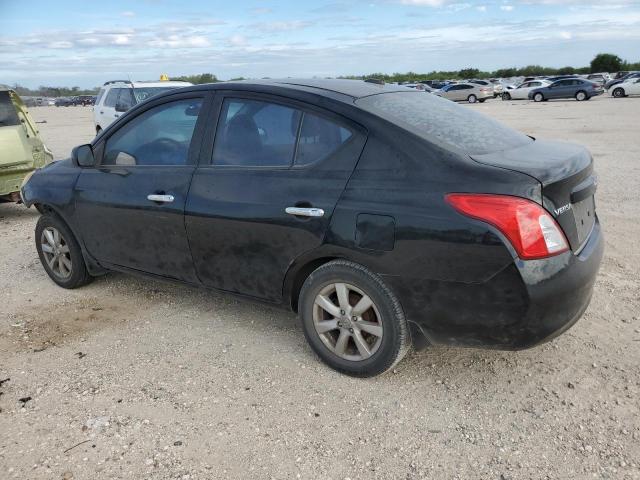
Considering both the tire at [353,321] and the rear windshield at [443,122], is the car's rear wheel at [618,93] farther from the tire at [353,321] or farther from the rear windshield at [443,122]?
the tire at [353,321]

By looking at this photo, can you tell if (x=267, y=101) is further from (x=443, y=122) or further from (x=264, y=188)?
(x=443, y=122)

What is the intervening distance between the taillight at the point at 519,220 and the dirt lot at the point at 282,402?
0.89 m

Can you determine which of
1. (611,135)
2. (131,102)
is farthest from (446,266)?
(611,135)

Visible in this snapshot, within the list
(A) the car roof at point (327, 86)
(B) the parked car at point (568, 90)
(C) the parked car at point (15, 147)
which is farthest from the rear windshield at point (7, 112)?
(B) the parked car at point (568, 90)

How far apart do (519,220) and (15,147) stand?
7261 millimetres

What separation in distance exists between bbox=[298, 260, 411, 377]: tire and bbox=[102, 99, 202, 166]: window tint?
1.36 meters

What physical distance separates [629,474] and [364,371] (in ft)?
4.50

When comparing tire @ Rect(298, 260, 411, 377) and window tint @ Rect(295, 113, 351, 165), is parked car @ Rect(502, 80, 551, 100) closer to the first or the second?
window tint @ Rect(295, 113, 351, 165)

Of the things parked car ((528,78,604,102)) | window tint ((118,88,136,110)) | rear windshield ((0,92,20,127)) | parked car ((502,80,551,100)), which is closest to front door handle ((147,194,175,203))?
rear windshield ((0,92,20,127))

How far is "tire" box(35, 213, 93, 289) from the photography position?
484 centimetres

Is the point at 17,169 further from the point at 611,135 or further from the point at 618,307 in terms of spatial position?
the point at 611,135

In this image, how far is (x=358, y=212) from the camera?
3.05 m

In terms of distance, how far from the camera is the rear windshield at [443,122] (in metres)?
3.18

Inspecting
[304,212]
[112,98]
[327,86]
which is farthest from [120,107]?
[304,212]
